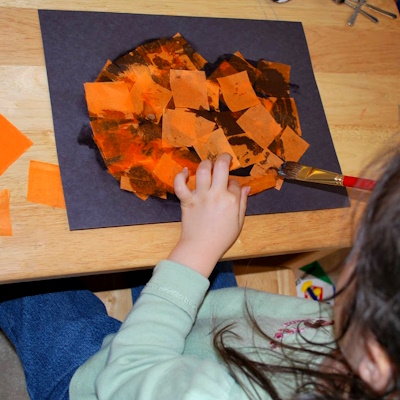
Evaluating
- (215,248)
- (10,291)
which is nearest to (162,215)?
(215,248)

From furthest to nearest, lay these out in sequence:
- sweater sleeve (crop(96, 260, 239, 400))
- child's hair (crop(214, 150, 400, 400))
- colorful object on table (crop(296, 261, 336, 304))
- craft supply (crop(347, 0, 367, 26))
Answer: colorful object on table (crop(296, 261, 336, 304)), craft supply (crop(347, 0, 367, 26)), sweater sleeve (crop(96, 260, 239, 400)), child's hair (crop(214, 150, 400, 400))

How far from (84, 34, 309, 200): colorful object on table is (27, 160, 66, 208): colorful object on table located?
8 centimetres

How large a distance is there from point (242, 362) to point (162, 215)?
0.23 m

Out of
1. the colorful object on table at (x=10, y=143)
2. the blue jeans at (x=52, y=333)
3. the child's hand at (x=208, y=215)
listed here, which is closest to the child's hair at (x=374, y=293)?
the child's hand at (x=208, y=215)

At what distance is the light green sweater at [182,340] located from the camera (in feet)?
2.16

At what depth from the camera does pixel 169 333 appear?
0.73 m

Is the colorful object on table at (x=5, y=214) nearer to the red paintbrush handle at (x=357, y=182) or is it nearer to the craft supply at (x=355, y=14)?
the red paintbrush handle at (x=357, y=182)

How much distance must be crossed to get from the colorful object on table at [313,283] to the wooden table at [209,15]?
1.76 ft

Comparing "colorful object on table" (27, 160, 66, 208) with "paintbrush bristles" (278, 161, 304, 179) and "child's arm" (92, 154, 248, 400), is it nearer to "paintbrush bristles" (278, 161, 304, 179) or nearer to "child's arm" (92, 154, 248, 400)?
"child's arm" (92, 154, 248, 400)

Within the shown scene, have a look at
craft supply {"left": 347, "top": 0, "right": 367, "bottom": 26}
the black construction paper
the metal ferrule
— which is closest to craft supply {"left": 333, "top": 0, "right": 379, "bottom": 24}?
craft supply {"left": 347, "top": 0, "right": 367, "bottom": 26}

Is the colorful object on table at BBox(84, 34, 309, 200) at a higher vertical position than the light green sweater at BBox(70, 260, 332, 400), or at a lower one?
higher

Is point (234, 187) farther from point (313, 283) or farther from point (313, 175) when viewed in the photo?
point (313, 283)

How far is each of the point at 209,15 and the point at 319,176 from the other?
1.11ft

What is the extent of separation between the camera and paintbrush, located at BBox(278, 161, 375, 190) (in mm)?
848
